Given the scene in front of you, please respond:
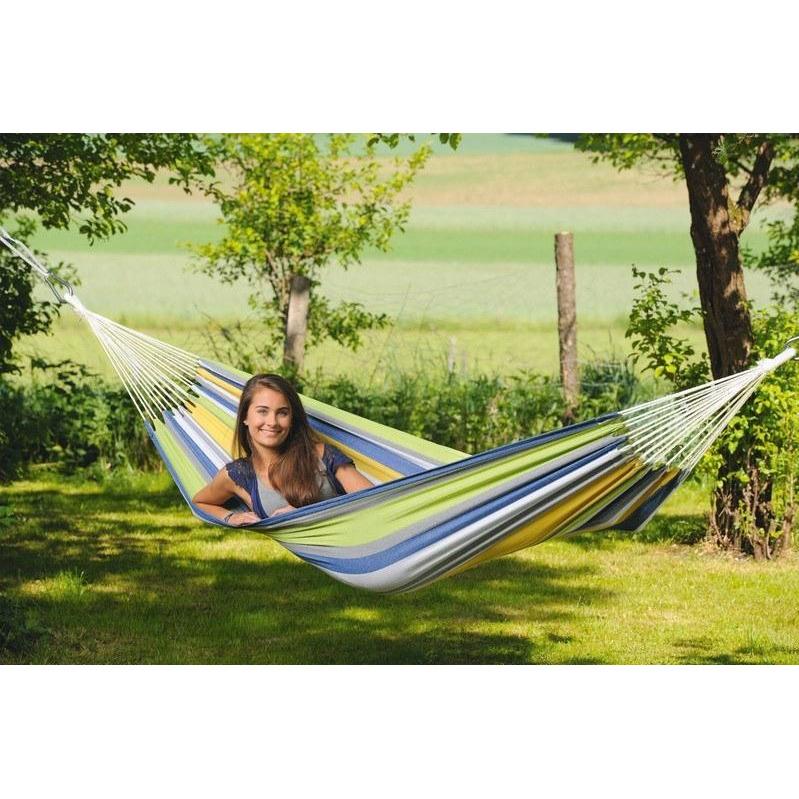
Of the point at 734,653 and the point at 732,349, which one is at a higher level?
the point at 732,349

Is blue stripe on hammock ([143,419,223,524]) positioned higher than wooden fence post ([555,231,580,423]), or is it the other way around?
wooden fence post ([555,231,580,423])

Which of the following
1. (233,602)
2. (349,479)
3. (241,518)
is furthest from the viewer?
(233,602)

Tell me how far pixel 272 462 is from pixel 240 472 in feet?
0.27

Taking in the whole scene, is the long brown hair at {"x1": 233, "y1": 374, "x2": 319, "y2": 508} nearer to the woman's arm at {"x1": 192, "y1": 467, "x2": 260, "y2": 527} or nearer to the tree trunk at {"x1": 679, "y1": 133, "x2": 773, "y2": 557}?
the woman's arm at {"x1": 192, "y1": 467, "x2": 260, "y2": 527}

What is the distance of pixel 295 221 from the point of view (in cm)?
637

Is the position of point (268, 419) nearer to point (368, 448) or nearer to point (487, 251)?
point (368, 448)

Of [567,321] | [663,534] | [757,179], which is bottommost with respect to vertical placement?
[663,534]

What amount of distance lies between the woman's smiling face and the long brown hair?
1 centimetres

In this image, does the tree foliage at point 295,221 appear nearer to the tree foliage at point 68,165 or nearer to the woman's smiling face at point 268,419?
the tree foliage at point 68,165

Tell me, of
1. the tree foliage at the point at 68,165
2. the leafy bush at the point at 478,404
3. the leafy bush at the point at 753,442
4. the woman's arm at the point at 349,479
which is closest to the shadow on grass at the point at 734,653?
the leafy bush at the point at 753,442

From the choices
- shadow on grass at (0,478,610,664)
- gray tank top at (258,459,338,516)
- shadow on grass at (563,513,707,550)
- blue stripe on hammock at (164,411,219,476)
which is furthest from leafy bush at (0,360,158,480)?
gray tank top at (258,459,338,516)

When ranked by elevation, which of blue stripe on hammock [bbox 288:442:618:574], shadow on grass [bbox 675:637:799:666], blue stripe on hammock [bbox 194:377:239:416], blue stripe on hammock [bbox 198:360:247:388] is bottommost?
shadow on grass [bbox 675:637:799:666]

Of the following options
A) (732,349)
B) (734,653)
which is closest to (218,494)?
(734,653)

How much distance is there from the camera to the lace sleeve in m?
3.11
